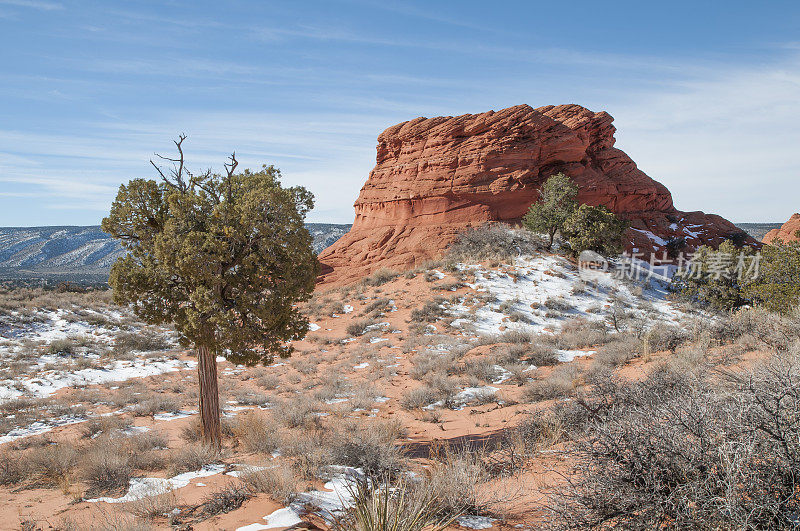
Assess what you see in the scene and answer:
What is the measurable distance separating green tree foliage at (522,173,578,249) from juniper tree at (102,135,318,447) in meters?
19.7

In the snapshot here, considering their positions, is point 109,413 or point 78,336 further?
point 78,336

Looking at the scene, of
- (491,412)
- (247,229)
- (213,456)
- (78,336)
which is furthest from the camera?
(78,336)

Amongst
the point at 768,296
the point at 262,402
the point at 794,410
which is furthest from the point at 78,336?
the point at 768,296

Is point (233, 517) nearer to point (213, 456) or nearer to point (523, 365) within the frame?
point (213, 456)

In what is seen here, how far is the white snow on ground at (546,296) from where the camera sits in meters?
17.7

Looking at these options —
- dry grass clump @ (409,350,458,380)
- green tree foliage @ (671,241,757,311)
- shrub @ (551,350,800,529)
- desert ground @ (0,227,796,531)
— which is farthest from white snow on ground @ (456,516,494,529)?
green tree foliage @ (671,241,757,311)

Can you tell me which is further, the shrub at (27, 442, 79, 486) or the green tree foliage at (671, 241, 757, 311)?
the green tree foliage at (671, 241, 757, 311)

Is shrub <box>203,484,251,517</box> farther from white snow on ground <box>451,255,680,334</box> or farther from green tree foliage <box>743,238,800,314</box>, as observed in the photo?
white snow on ground <box>451,255,680,334</box>

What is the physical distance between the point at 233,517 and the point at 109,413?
821cm

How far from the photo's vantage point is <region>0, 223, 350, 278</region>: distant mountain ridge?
7600 cm

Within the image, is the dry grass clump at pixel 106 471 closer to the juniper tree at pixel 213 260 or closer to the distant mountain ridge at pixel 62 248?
the juniper tree at pixel 213 260

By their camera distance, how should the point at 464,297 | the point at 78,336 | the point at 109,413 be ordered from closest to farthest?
the point at 109,413 < the point at 78,336 < the point at 464,297

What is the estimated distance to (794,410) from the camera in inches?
116

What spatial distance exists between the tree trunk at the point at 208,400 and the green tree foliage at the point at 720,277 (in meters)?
19.3
